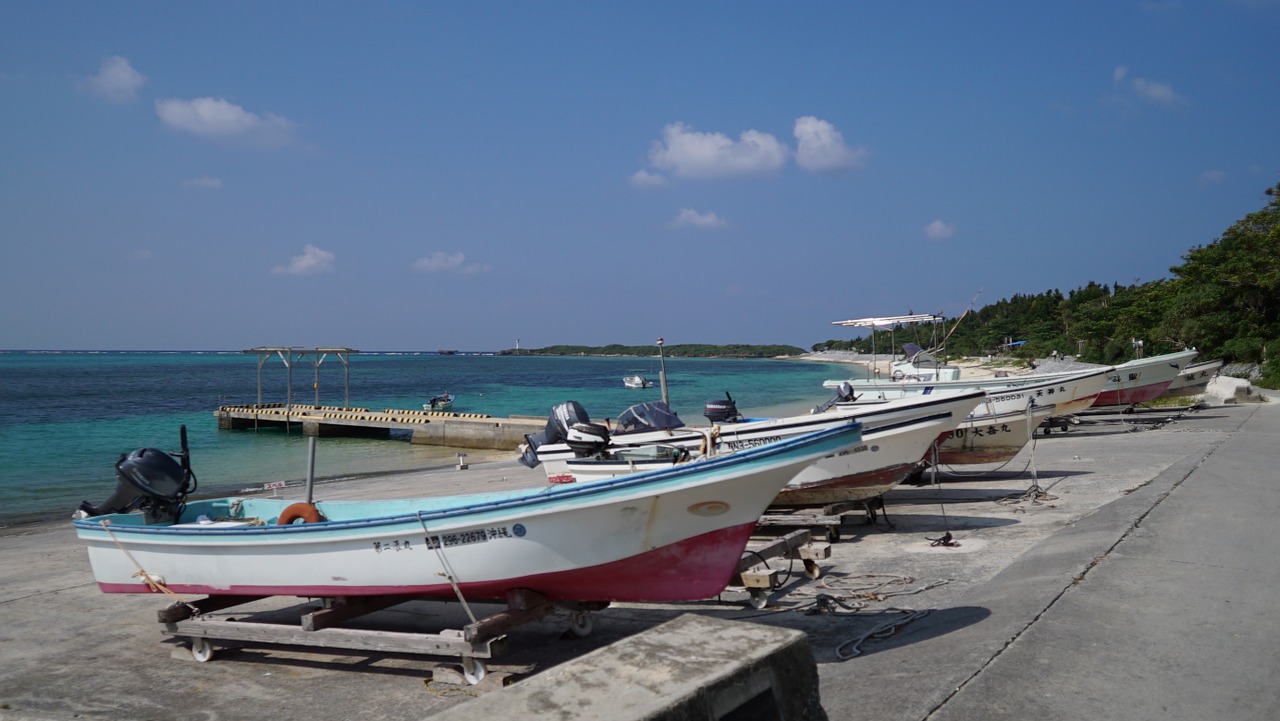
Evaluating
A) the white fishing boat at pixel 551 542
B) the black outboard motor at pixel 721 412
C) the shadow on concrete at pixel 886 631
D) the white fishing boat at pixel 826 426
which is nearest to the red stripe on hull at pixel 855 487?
the white fishing boat at pixel 826 426

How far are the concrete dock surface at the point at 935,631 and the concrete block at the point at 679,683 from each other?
1.18 metres

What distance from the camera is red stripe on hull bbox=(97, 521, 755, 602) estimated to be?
613 cm

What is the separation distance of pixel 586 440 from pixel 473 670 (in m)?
3.89

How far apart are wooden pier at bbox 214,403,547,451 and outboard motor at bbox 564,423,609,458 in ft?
66.0

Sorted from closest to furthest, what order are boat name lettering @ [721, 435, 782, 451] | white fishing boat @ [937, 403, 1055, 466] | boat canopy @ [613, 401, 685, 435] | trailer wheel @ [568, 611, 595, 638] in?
1. trailer wheel @ [568, 611, 595, 638]
2. boat name lettering @ [721, 435, 782, 451]
3. boat canopy @ [613, 401, 685, 435]
4. white fishing boat @ [937, 403, 1055, 466]

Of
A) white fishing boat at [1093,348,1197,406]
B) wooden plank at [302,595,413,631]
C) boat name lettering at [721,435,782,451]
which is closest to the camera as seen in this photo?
wooden plank at [302,595,413,631]

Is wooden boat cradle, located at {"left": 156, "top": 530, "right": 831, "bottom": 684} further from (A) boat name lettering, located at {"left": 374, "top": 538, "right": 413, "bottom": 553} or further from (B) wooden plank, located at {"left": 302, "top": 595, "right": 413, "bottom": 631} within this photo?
(A) boat name lettering, located at {"left": 374, "top": 538, "right": 413, "bottom": 553}

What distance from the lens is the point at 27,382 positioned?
82.1 meters

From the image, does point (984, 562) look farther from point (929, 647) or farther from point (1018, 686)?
point (1018, 686)

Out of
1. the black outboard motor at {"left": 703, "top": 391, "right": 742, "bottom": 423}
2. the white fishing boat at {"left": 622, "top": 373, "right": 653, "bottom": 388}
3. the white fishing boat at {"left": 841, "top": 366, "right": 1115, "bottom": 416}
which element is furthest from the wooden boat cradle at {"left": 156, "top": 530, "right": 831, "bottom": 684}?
the white fishing boat at {"left": 622, "top": 373, "right": 653, "bottom": 388}

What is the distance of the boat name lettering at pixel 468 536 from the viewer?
236 inches

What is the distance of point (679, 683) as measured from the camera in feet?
10.0

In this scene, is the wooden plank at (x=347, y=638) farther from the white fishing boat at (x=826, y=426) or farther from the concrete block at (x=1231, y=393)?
the concrete block at (x=1231, y=393)

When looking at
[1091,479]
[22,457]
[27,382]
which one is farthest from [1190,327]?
[27,382]
